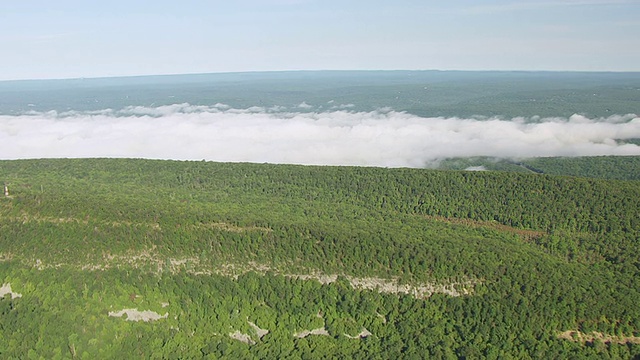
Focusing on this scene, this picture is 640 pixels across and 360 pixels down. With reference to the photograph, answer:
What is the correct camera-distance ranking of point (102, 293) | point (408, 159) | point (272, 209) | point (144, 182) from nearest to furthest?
point (102, 293) < point (272, 209) < point (144, 182) < point (408, 159)

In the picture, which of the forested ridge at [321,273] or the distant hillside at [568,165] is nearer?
the forested ridge at [321,273]

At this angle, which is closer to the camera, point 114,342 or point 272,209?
point 114,342

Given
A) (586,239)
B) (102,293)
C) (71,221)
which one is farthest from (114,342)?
(586,239)

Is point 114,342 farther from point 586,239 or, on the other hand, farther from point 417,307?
point 586,239

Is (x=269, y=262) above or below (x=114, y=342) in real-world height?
above

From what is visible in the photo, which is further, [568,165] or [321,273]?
[568,165]

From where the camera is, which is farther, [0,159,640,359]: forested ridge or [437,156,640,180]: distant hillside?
[437,156,640,180]: distant hillside

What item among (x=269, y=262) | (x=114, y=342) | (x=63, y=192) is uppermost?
(x=63, y=192)

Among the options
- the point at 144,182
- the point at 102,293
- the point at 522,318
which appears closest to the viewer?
the point at 522,318
